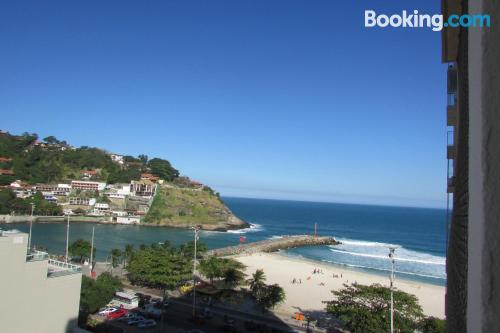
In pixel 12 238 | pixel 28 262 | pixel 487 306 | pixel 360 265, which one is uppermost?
pixel 487 306

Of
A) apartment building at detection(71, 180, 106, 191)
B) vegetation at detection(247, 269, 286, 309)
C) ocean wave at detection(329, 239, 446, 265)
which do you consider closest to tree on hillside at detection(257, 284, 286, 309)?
vegetation at detection(247, 269, 286, 309)

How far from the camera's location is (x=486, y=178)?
1085 mm

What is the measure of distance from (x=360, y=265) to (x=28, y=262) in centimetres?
4751

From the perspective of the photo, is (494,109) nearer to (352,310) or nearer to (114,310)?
(352,310)

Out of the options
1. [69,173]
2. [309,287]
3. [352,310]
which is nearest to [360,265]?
[309,287]

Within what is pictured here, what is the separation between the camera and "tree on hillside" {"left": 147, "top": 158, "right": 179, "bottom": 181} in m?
114

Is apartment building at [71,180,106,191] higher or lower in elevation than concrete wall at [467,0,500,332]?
higher

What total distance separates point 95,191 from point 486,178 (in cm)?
10097

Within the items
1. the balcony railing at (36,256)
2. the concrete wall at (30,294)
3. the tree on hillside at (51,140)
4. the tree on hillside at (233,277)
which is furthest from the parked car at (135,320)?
the tree on hillside at (51,140)

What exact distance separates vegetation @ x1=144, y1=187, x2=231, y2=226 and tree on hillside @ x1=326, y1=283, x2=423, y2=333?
2714 inches

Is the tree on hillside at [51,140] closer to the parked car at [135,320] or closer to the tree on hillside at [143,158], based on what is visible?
the tree on hillside at [143,158]

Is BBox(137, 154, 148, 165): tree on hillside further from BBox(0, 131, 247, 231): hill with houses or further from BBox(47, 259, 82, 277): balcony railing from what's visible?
BBox(47, 259, 82, 277): balcony railing

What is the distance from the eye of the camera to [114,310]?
2317 centimetres

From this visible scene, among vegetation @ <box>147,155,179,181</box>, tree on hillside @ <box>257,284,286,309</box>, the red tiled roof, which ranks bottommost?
tree on hillside @ <box>257,284,286,309</box>
